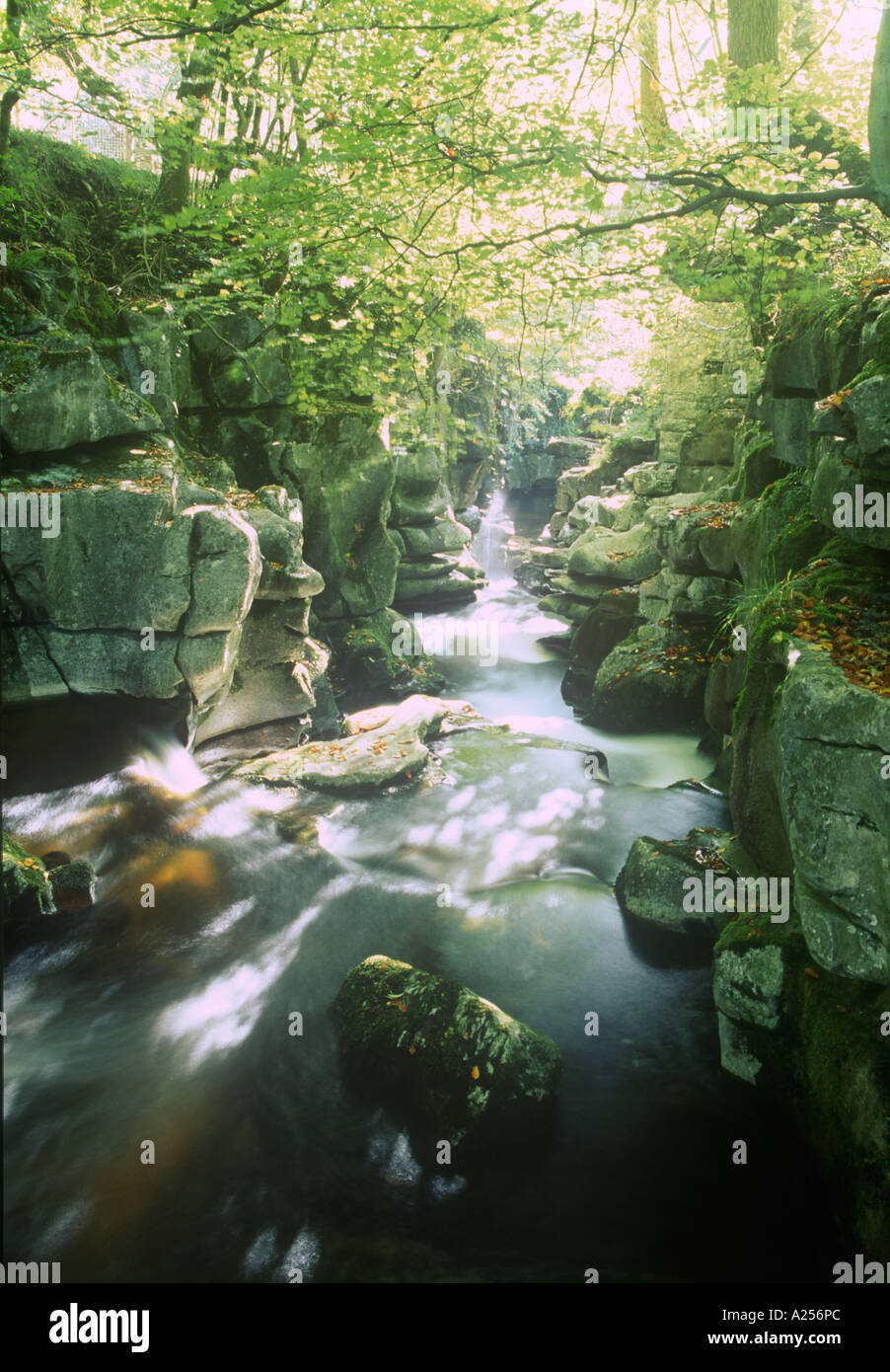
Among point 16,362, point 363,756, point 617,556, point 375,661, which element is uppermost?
point 16,362

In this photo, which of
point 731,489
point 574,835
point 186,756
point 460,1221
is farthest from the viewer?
point 731,489

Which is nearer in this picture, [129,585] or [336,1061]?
[336,1061]

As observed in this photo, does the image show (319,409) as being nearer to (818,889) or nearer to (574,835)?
(574,835)

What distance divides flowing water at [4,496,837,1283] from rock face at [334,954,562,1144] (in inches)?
8.6

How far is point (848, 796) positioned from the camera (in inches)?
189

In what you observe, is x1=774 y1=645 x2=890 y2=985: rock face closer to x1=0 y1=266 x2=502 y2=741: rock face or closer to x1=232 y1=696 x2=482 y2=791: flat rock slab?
x1=0 y1=266 x2=502 y2=741: rock face

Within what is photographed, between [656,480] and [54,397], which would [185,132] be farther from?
[656,480]

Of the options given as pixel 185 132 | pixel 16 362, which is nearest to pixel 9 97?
pixel 185 132

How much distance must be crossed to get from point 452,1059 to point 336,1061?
1.29 metres

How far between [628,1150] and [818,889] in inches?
107

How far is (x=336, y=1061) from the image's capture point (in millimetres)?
6680

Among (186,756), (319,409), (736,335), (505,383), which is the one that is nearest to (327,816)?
(186,756)

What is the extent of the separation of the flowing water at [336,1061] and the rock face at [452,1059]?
0.22m

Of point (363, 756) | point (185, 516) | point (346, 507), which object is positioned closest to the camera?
point (185, 516)
